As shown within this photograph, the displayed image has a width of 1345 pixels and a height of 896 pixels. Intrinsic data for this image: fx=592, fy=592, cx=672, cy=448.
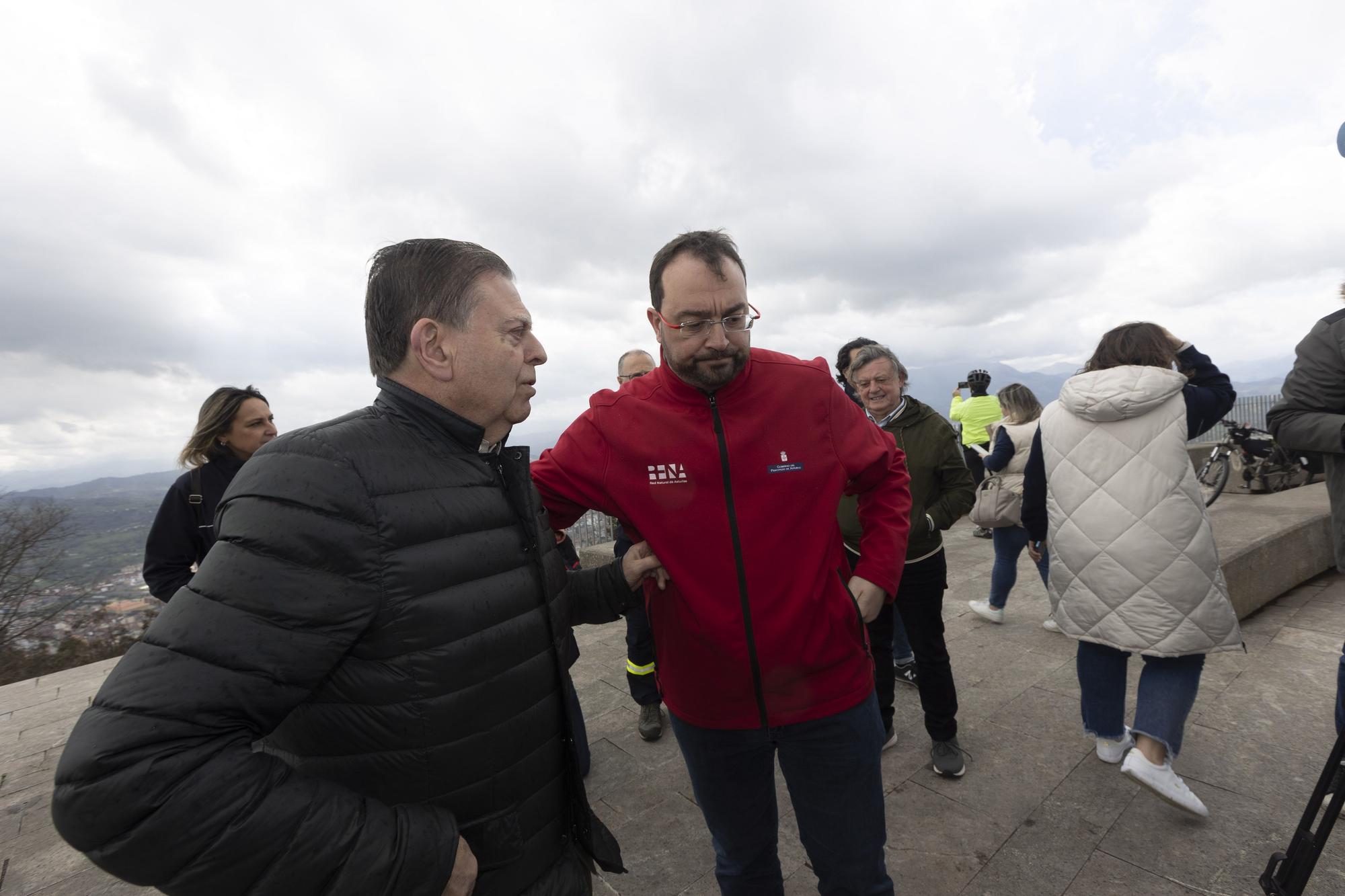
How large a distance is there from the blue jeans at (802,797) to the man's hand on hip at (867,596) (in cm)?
30

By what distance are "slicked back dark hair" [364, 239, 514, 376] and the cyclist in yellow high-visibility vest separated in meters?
8.27

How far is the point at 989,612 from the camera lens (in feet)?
17.2

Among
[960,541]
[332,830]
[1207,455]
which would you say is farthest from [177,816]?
[1207,455]

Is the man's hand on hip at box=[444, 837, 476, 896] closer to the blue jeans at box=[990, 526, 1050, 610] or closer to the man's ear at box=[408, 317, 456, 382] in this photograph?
the man's ear at box=[408, 317, 456, 382]

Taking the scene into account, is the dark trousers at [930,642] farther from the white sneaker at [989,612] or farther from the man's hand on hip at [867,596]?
the white sneaker at [989,612]

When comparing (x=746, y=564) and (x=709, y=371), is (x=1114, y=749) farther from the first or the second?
(x=709, y=371)

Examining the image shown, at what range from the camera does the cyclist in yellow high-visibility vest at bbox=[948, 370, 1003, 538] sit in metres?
8.36

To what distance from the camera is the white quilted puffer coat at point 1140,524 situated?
2.78m

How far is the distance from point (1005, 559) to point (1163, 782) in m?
2.59

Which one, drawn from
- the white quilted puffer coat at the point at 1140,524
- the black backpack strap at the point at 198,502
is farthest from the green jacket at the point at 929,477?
the black backpack strap at the point at 198,502

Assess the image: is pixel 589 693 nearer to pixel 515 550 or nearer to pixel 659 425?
pixel 659 425

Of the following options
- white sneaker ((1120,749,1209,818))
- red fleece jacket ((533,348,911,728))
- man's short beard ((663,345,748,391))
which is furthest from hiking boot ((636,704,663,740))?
man's short beard ((663,345,748,391))

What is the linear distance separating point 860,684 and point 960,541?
24.3ft

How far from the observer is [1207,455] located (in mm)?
10672
